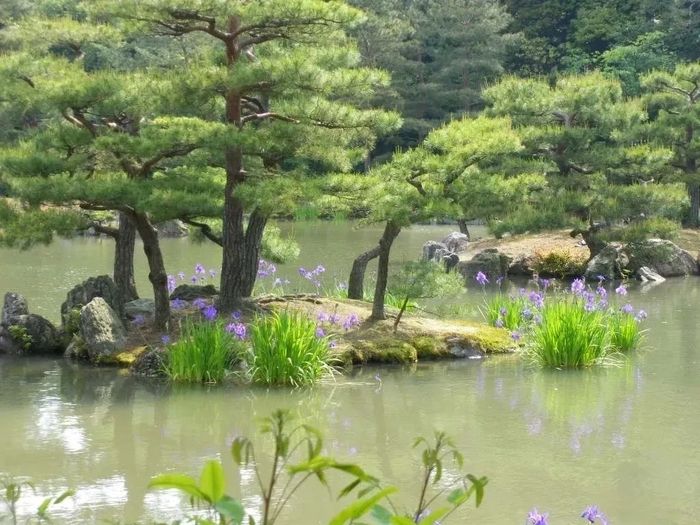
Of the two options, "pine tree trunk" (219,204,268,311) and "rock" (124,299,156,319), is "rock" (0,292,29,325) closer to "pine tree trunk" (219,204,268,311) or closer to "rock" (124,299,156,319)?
"rock" (124,299,156,319)

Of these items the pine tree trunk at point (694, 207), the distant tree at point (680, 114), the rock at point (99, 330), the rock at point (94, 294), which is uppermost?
the distant tree at point (680, 114)

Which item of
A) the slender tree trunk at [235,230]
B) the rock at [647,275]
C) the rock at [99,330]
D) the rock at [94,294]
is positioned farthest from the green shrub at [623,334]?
the rock at [647,275]

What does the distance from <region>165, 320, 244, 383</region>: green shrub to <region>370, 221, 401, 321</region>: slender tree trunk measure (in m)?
1.57

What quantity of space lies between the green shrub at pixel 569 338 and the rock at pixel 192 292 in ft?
9.64

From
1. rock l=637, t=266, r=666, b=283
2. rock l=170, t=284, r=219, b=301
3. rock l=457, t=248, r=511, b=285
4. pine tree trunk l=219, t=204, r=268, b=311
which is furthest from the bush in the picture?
pine tree trunk l=219, t=204, r=268, b=311

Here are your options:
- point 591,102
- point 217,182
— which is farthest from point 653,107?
point 217,182

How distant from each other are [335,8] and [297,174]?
1283 mm

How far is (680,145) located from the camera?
1647 cm

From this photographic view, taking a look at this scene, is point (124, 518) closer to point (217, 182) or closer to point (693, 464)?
point (693, 464)

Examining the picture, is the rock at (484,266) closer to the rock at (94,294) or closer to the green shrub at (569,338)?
the green shrub at (569,338)

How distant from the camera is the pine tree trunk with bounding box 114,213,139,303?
8059 millimetres

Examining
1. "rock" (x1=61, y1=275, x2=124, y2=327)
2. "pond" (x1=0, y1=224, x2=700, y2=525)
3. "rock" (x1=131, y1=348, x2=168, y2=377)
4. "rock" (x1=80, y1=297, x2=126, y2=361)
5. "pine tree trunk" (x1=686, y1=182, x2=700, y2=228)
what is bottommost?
"pond" (x1=0, y1=224, x2=700, y2=525)

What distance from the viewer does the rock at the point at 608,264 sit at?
1349 centimetres

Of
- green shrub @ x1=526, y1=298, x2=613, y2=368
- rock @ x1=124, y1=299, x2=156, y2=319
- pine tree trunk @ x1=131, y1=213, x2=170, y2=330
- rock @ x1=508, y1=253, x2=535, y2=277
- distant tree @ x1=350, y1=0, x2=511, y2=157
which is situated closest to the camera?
green shrub @ x1=526, y1=298, x2=613, y2=368
